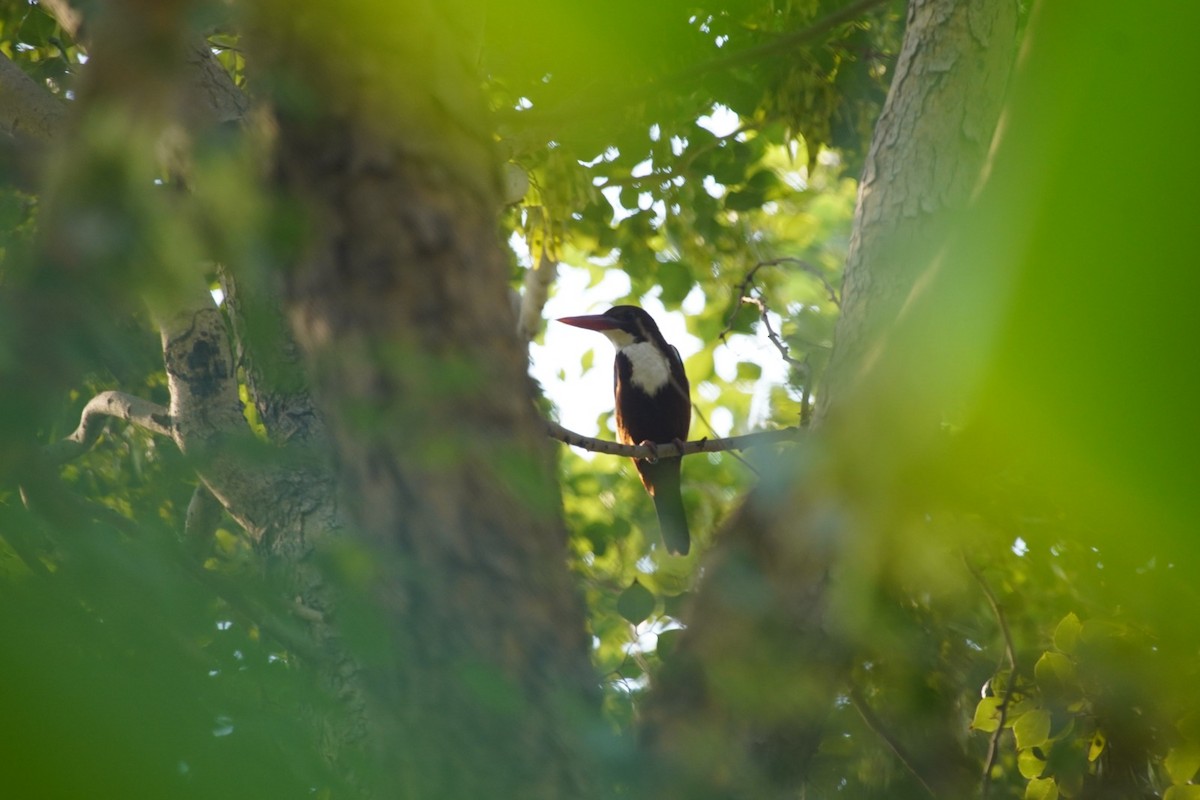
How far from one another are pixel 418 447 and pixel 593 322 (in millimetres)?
4240

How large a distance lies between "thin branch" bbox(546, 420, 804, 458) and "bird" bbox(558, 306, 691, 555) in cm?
80

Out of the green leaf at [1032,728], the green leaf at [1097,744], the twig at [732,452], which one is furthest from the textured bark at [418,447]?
the green leaf at [1097,744]

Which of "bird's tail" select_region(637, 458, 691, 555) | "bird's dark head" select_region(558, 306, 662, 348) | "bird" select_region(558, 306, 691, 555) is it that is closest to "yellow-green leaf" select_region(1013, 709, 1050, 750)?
"bird's tail" select_region(637, 458, 691, 555)

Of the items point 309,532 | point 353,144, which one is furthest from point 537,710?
point 309,532

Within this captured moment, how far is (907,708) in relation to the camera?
2.60 meters

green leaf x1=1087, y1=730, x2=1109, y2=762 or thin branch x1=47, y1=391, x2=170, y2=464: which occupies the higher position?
thin branch x1=47, y1=391, x2=170, y2=464

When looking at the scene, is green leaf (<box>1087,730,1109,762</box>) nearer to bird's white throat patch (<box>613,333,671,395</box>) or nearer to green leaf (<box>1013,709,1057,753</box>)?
green leaf (<box>1013,709,1057,753</box>)

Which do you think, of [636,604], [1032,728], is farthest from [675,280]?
[1032,728]

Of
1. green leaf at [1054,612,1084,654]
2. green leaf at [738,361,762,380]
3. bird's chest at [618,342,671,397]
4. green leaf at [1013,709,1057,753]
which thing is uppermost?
green leaf at [738,361,762,380]

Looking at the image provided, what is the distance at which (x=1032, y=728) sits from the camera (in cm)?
206

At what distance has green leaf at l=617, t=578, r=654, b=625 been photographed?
2123mm

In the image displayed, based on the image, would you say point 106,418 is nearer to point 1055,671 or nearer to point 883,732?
point 883,732

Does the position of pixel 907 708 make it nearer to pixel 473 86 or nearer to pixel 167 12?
pixel 473 86

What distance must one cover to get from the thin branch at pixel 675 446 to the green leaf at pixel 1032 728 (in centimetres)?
71
